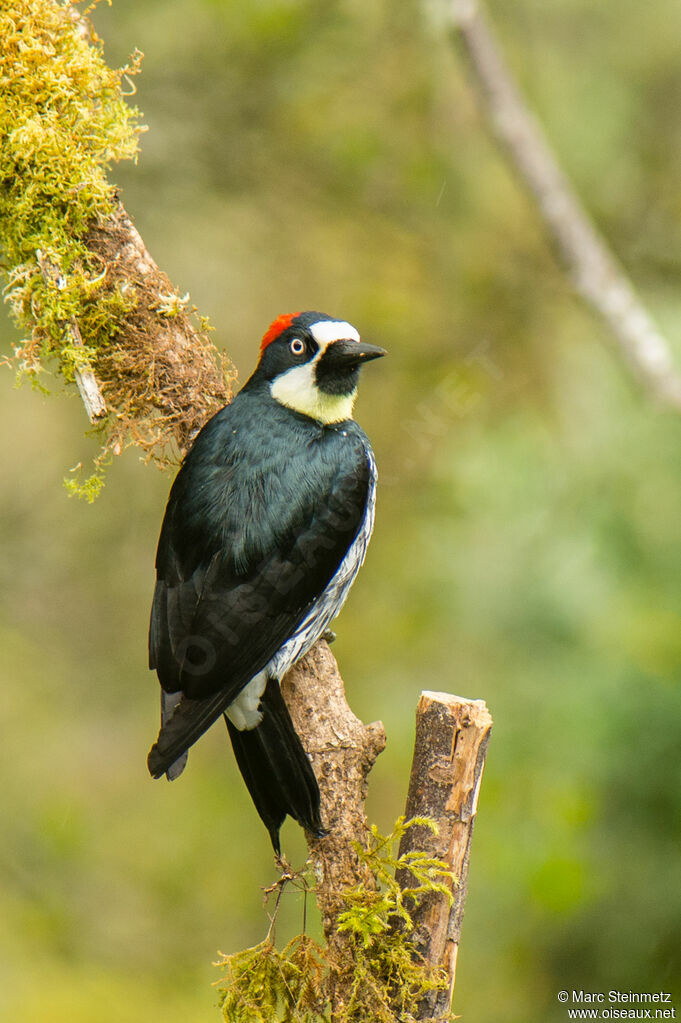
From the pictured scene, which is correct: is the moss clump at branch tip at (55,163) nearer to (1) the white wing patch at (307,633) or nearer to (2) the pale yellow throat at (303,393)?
(2) the pale yellow throat at (303,393)

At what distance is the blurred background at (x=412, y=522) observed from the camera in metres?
3.92

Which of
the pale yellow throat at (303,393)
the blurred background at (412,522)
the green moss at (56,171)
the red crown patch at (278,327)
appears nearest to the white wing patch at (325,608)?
the pale yellow throat at (303,393)

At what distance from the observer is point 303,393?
119 inches

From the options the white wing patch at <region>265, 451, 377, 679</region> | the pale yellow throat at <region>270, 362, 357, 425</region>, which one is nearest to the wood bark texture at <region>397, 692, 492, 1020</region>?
the white wing patch at <region>265, 451, 377, 679</region>

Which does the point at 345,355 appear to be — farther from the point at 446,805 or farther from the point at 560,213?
the point at 560,213

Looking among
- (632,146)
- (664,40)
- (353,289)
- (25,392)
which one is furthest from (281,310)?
(664,40)

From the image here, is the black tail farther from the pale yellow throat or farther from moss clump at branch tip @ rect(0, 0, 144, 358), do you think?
moss clump at branch tip @ rect(0, 0, 144, 358)

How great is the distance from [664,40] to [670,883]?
4.54 m

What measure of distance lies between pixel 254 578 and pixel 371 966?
38.3 inches

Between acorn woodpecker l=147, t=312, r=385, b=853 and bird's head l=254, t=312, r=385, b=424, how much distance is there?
0.38 feet

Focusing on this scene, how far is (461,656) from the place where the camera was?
526 centimetres

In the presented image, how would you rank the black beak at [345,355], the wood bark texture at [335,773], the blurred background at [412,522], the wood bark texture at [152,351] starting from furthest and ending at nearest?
the blurred background at [412,522] < the black beak at [345,355] < the wood bark texture at [152,351] < the wood bark texture at [335,773]

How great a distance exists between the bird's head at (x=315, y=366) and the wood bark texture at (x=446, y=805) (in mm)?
1031

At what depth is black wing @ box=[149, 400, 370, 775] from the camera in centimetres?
264
